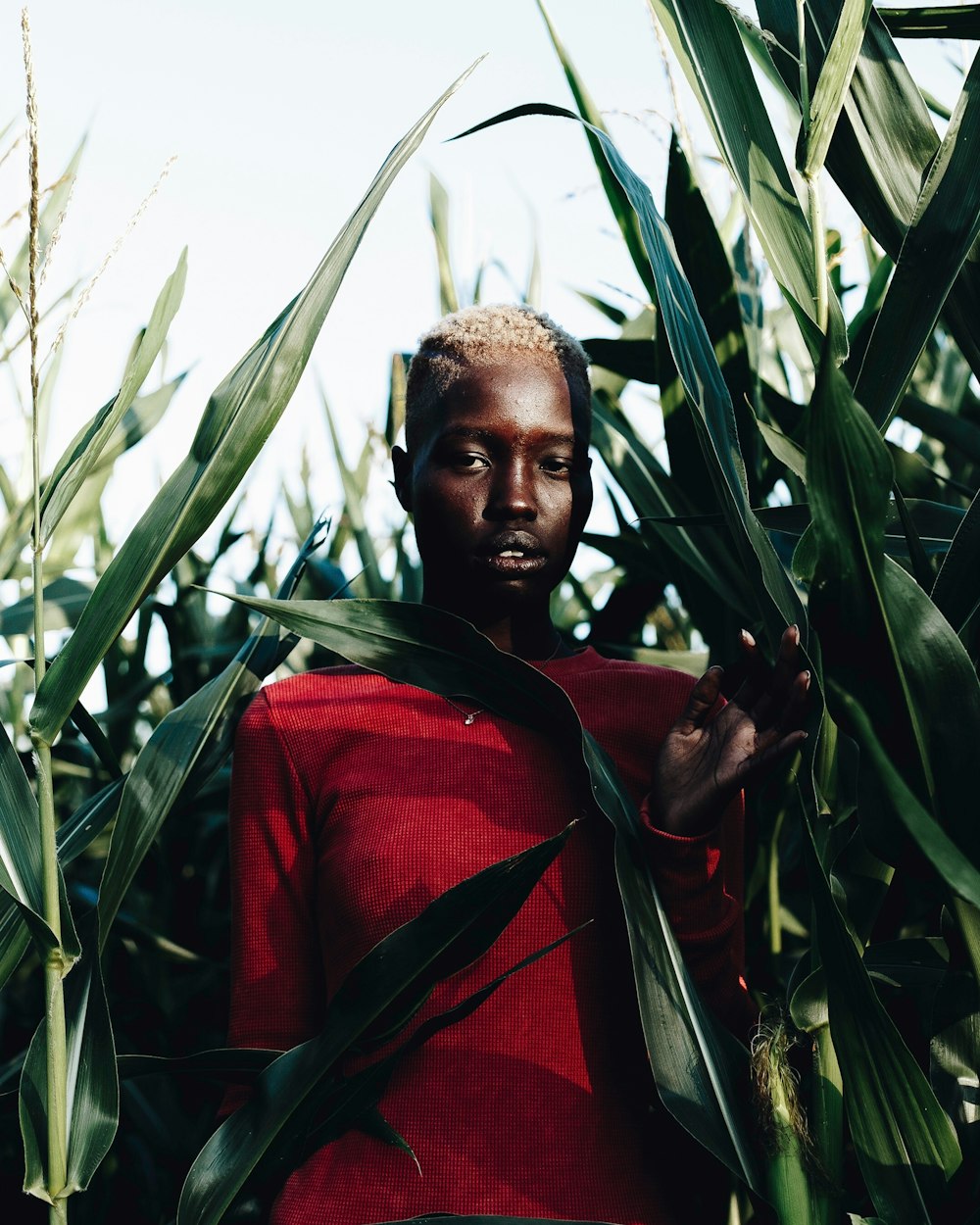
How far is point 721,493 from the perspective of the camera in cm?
56

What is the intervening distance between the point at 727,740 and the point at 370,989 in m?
0.19

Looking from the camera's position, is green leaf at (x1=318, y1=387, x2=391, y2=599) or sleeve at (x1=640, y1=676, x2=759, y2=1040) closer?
sleeve at (x1=640, y1=676, x2=759, y2=1040)

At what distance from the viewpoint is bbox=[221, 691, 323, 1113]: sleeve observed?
28.8 inches

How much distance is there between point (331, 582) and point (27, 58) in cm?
64

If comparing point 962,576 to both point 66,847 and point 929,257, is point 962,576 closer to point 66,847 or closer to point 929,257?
point 929,257

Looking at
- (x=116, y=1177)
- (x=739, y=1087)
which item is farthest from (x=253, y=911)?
(x=116, y=1177)

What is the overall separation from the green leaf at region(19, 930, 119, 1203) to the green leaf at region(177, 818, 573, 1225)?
0.14 ft

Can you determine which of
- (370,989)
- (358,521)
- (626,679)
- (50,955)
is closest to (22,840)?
(50,955)

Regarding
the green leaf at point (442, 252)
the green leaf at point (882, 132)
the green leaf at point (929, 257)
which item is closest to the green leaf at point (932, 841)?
the green leaf at point (929, 257)

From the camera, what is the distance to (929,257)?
557 millimetres

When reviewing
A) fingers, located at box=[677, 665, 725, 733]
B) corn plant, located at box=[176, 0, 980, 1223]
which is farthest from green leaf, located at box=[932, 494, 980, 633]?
fingers, located at box=[677, 665, 725, 733]

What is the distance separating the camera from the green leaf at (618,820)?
1.77 ft

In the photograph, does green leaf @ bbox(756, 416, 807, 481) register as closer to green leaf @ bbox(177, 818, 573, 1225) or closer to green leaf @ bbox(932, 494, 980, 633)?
green leaf @ bbox(932, 494, 980, 633)

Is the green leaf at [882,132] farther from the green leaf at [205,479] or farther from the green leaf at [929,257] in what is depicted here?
the green leaf at [205,479]
